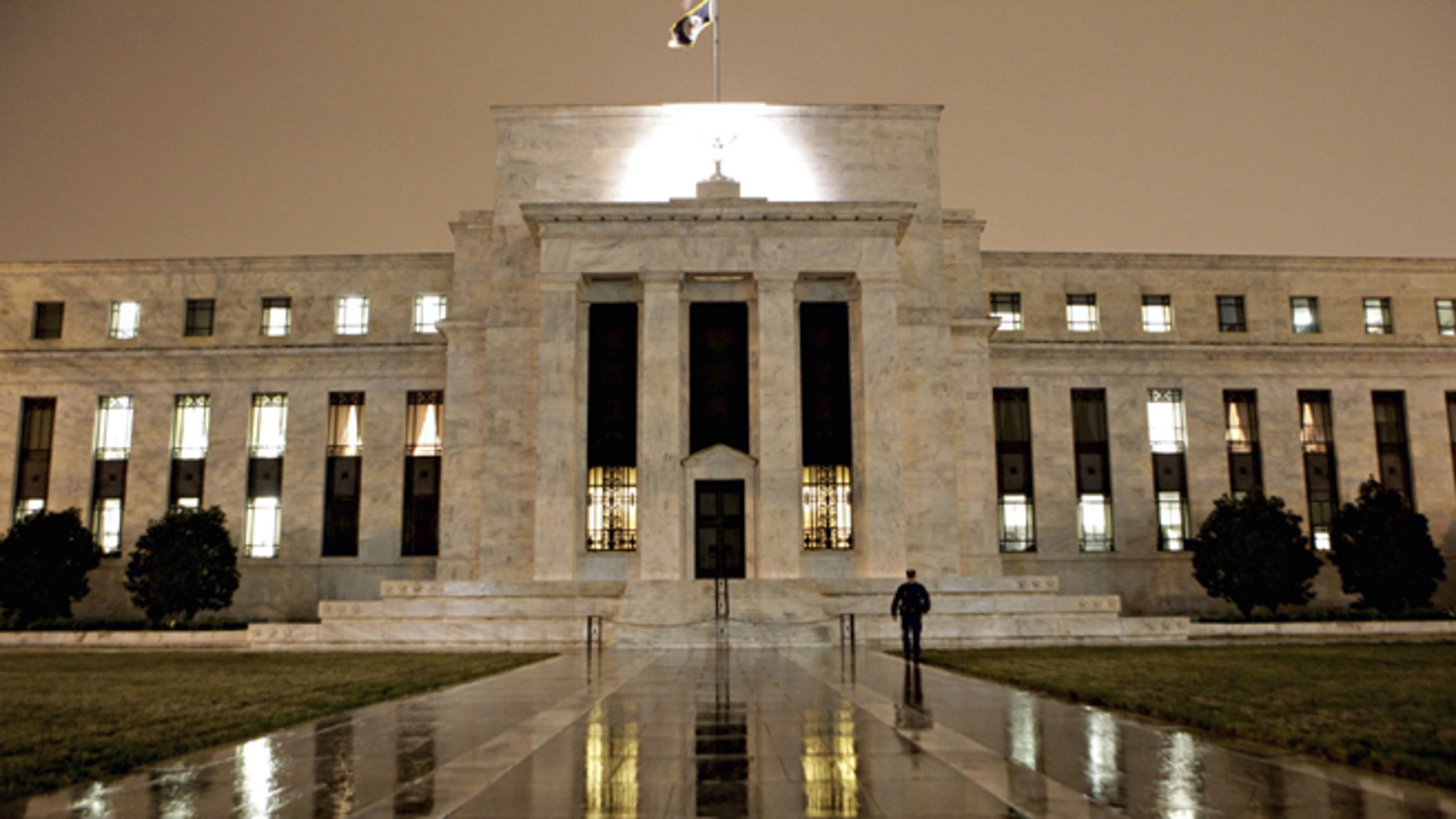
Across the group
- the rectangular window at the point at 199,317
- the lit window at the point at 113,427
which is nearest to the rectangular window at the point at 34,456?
the lit window at the point at 113,427

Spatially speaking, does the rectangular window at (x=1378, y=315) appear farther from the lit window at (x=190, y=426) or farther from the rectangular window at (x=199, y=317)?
the rectangular window at (x=199, y=317)

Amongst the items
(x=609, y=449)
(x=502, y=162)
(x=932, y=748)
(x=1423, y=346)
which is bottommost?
(x=932, y=748)

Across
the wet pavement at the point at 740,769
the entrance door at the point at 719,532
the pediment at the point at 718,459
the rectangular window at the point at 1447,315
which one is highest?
the rectangular window at the point at 1447,315

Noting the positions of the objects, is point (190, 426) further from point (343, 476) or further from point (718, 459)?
point (718, 459)

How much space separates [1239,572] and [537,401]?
2794cm

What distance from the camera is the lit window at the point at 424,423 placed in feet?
157

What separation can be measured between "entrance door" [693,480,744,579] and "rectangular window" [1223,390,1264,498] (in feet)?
77.9

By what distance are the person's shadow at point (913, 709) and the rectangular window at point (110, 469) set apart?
4245 centimetres

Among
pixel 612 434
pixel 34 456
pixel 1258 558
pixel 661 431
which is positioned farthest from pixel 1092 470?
pixel 34 456

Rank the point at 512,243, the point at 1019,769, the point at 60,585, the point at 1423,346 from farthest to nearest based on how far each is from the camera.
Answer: the point at 1423,346 → the point at 512,243 → the point at 60,585 → the point at 1019,769

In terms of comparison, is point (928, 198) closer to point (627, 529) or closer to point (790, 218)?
point (790, 218)

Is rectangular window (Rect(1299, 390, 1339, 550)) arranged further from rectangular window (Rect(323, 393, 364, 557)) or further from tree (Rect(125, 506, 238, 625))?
tree (Rect(125, 506, 238, 625))

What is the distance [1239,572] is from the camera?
133 ft

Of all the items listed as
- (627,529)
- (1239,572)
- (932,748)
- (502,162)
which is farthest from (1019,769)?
(502,162)
